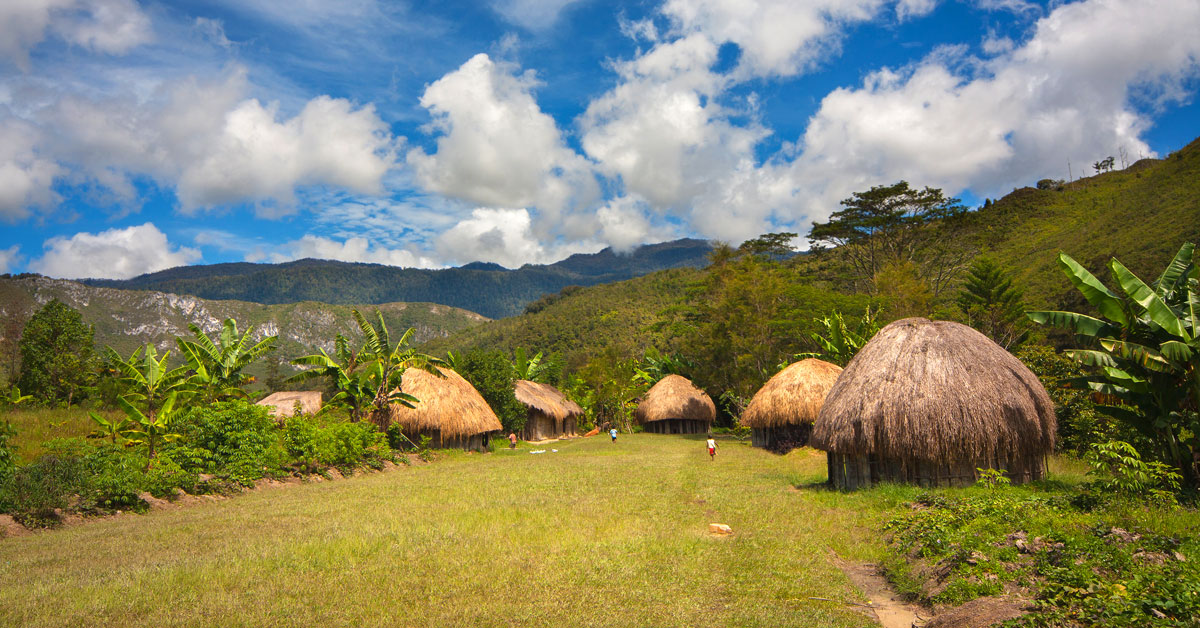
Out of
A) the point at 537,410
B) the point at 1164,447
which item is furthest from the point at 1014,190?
the point at 1164,447

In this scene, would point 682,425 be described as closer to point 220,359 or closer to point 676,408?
point 676,408

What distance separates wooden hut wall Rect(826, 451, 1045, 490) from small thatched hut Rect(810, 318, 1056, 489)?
0.02m

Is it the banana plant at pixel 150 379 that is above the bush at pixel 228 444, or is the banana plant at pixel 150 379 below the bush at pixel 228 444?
above

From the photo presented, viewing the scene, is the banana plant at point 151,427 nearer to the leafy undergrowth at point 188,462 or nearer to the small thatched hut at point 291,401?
the leafy undergrowth at point 188,462

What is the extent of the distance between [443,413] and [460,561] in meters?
17.9

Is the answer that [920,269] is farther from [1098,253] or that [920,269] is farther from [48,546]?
[48,546]

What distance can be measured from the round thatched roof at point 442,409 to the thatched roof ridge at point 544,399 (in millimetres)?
5234

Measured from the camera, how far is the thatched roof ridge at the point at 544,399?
33.1 metres

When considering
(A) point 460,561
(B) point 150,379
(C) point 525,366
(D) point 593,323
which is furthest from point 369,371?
(D) point 593,323

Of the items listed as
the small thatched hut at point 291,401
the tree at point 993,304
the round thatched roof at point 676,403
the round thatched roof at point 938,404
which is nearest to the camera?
the round thatched roof at point 938,404

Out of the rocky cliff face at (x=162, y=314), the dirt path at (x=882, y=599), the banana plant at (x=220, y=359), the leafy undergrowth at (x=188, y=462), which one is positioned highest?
the rocky cliff face at (x=162, y=314)

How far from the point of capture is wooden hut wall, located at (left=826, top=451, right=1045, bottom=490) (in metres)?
12.0

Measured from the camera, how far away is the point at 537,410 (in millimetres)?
34531

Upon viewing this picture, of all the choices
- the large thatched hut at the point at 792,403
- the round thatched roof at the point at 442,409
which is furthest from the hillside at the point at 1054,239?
the round thatched roof at the point at 442,409
